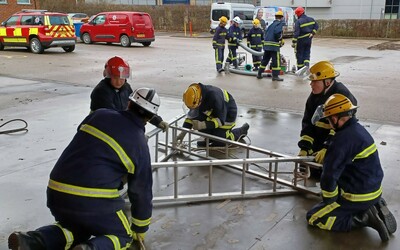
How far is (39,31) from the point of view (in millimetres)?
17234

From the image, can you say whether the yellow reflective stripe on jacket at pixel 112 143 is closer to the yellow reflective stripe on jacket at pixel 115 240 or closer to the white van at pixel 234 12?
the yellow reflective stripe on jacket at pixel 115 240

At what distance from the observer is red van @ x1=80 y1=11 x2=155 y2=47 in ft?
66.9

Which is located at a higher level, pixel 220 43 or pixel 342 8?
pixel 342 8

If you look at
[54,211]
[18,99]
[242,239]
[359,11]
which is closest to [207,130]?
[242,239]

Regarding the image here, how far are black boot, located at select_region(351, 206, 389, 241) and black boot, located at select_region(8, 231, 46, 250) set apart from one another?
8.23 ft

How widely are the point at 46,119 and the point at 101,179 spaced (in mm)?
5017

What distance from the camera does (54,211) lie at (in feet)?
9.16

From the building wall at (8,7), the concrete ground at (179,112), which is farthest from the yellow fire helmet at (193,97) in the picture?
the building wall at (8,7)

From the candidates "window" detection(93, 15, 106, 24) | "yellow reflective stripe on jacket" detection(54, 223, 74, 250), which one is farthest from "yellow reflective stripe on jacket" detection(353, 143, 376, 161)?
"window" detection(93, 15, 106, 24)

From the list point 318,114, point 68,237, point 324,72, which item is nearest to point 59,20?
point 324,72

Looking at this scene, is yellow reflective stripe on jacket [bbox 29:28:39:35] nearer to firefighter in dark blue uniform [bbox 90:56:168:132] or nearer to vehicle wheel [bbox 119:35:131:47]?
vehicle wheel [bbox 119:35:131:47]

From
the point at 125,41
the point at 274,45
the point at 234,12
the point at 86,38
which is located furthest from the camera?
the point at 234,12

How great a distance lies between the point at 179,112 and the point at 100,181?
200 inches

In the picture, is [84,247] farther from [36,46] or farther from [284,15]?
[284,15]
